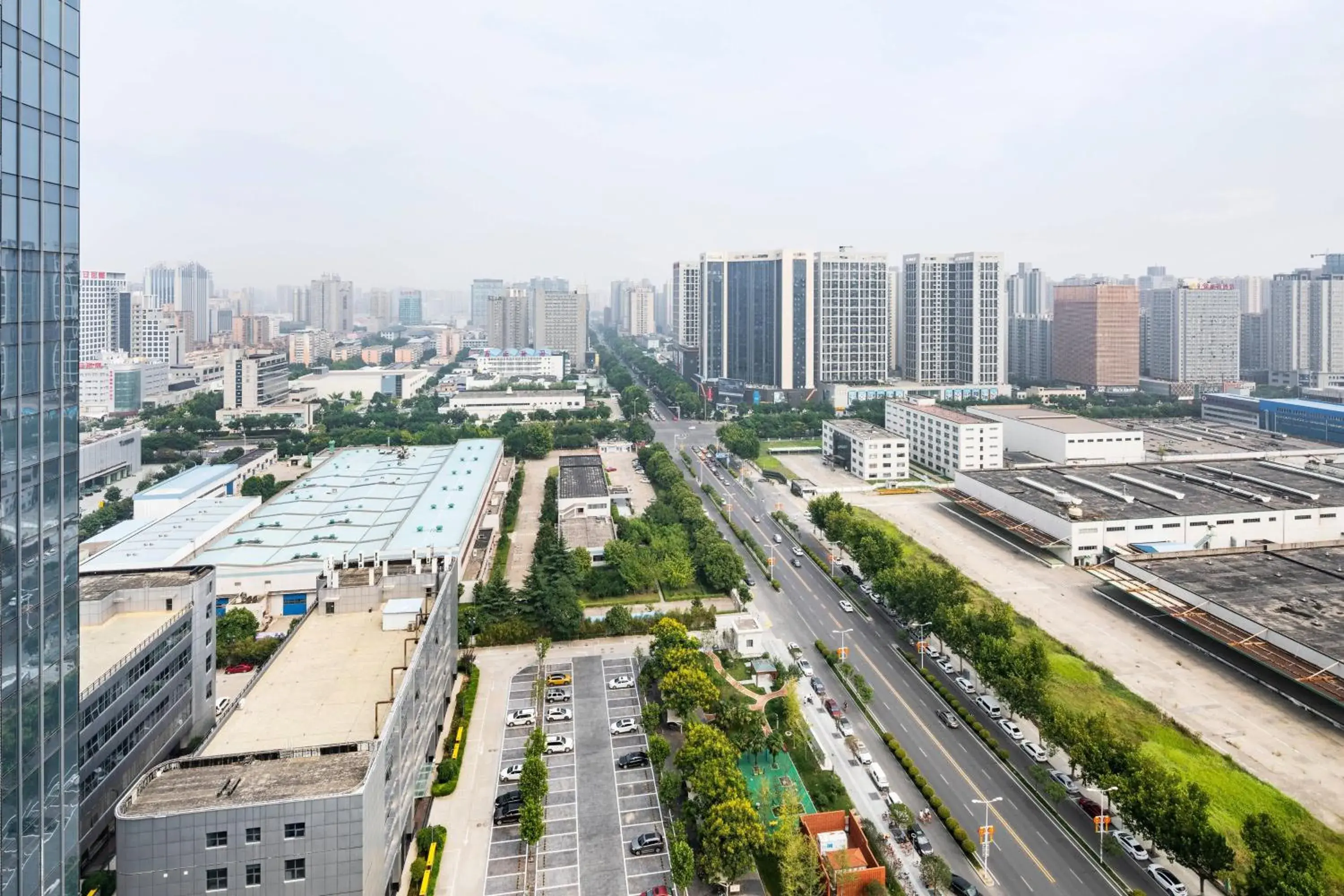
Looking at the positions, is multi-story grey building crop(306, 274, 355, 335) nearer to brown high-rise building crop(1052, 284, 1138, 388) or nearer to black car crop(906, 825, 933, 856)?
brown high-rise building crop(1052, 284, 1138, 388)

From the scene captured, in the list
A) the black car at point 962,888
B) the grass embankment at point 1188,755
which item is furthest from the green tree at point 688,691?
the grass embankment at point 1188,755

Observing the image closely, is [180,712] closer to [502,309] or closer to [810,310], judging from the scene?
[810,310]

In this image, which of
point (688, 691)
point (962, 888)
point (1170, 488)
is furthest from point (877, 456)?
point (962, 888)

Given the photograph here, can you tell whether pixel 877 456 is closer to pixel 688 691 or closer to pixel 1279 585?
pixel 1279 585

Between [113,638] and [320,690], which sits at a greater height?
[113,638]

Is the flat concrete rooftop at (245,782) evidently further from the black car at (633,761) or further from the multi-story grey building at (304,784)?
the black car at (633,761)

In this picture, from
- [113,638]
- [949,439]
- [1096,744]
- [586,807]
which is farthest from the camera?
[949,439]
